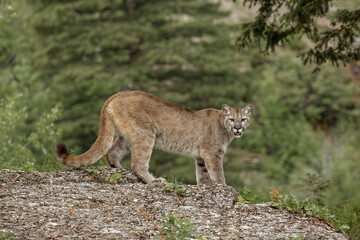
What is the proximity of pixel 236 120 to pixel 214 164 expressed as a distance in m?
0.81

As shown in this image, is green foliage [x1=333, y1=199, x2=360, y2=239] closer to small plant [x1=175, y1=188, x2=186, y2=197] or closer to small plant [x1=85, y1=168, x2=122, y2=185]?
small plant [x1=175, y1=188, x2=186, y2=197]

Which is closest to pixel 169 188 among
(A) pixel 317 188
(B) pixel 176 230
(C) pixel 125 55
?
(B) pixel 176 230

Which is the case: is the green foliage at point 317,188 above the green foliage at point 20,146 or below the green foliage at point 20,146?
below

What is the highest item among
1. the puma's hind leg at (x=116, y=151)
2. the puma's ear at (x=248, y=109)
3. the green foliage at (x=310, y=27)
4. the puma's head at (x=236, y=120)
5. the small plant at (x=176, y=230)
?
the green foliage at (x=310, y=27)

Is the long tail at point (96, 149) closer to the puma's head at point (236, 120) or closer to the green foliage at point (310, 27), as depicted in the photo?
the puma's head at point (236, 120)

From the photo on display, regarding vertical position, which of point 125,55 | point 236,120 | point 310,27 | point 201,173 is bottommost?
point 201,173

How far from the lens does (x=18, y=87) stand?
22875mm

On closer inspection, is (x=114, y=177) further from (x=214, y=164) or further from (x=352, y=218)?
(x=352, y=218)

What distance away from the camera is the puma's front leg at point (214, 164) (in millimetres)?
8422

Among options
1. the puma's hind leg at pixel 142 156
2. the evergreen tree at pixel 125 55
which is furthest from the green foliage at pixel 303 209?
the evergreen tree at pixel 125 55

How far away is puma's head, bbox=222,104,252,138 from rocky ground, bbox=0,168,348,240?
178 cm

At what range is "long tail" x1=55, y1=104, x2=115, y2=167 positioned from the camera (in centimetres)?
741

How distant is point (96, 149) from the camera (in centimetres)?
774

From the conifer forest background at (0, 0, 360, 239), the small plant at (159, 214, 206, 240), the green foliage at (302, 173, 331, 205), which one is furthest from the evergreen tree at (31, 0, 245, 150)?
the small plant at (159, 214, 206, 240)
